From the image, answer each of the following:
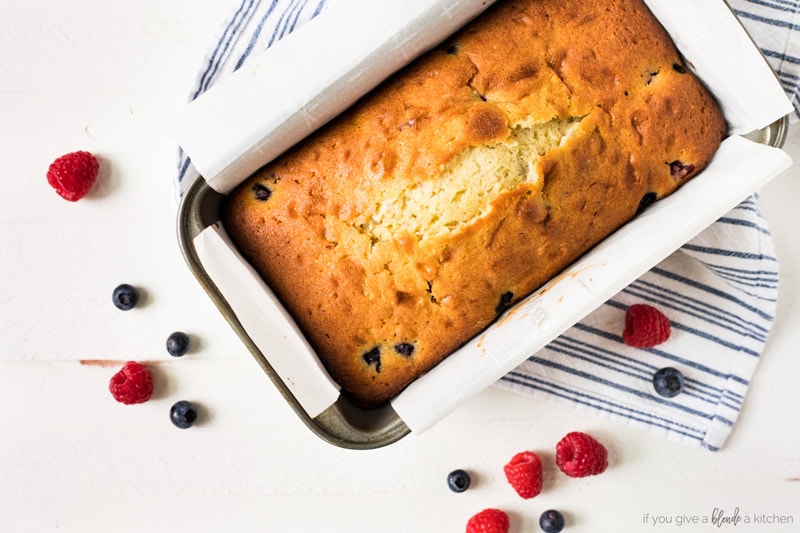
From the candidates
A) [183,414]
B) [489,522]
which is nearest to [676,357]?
[489,522]

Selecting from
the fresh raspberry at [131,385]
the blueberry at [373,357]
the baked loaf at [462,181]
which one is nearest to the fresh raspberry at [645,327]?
the baked loaf at [462,181]

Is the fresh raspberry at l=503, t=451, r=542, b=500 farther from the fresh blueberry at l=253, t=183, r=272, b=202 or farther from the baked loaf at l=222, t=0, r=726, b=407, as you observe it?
the fresh blueberry at l=253, t=183, r=272, b=202

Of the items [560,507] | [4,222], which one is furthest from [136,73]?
[560,507]

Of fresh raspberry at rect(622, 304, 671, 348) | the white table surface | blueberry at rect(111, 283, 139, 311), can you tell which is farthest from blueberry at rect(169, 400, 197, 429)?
fresh raspberry at rect(622, 304, 671, 348)

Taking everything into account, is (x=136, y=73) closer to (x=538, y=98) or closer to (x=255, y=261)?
(x=255, y=261)

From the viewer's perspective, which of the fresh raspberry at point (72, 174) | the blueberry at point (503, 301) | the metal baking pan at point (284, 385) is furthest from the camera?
the fresh raspberry at point (72, 174)

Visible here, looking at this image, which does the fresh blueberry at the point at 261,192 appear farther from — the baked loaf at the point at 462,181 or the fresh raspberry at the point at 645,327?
the fresh raspberry at the point at 645,327

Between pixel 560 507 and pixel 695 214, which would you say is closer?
pixel 695 214
